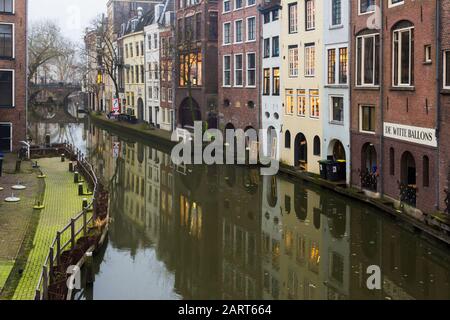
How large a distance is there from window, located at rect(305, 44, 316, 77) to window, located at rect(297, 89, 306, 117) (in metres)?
1.33

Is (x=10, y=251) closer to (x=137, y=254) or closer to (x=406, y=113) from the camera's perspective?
(x=137, y=254)

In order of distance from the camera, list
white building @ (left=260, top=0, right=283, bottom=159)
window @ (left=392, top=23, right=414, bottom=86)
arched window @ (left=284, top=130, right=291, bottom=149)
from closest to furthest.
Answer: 1. window @ (left=392, top=23, right=414, bottom=86)
2. arched window @ (left=284, top=130, right=291, bottom=149)
3. white building @ (left=260, top=0, right=283, bottom=159)

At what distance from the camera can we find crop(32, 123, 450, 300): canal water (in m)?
19.5

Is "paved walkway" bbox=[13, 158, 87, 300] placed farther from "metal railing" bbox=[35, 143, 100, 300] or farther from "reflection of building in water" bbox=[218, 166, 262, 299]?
"reflection of building in water" bbox=[218, 166, 262, 299]

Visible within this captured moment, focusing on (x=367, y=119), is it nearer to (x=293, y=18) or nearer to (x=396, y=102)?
(x=396, y=102)

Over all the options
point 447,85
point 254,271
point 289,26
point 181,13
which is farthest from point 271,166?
point 181,13

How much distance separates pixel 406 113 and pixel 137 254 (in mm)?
13100

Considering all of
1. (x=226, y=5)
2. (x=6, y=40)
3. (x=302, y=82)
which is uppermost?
(x=226, y=5)

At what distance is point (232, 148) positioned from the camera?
50.6 meters

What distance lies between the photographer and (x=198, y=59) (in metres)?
60.1

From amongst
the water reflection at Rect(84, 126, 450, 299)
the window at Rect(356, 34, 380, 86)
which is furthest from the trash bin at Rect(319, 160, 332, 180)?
the window at Rect(356, 34, 380, 86)

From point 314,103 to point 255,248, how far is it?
1719 centimetres

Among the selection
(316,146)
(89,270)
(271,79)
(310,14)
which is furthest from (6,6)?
(89,270)

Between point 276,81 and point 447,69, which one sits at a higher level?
point 276,81
